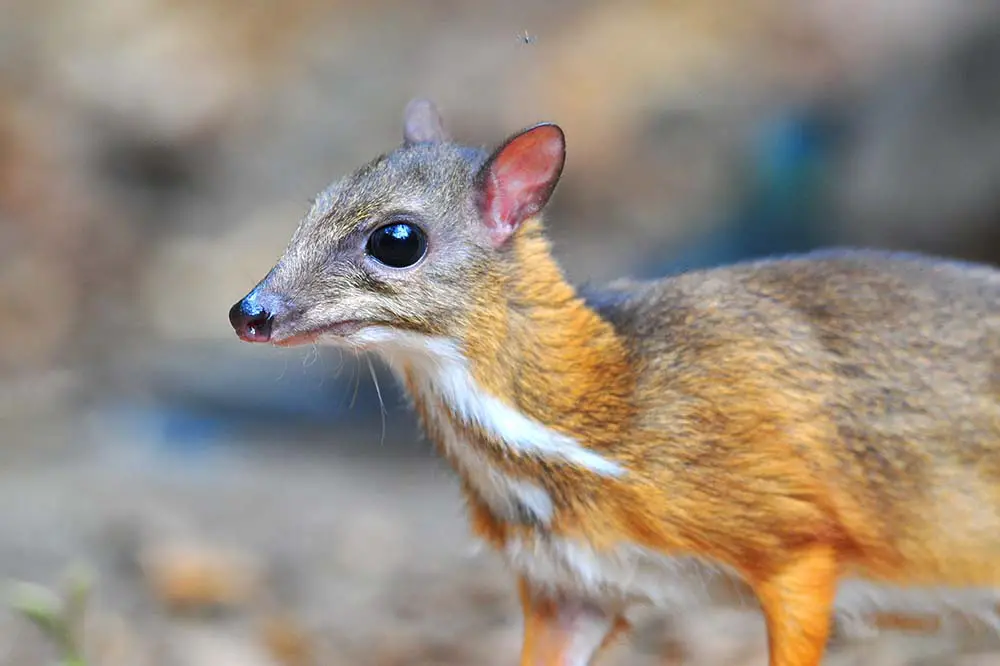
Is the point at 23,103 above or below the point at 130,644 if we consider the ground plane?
above

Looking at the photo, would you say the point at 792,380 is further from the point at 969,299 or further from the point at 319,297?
the point at 319,297

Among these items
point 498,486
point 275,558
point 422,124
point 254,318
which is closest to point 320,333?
point 254,318

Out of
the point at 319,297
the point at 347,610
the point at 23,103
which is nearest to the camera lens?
the point at 319,297

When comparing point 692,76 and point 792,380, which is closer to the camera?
point 792,380

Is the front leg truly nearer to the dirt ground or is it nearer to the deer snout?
the dirt ground

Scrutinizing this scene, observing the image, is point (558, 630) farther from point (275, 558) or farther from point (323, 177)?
point (323, 177)

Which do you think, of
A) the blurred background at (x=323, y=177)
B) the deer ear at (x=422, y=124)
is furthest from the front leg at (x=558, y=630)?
the blurred background at (x=323, y=177)

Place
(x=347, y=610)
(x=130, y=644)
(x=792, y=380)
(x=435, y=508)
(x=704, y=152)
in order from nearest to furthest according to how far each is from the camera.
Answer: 1. (x=792, y=380)
2. (x=130, y=644)
3. (x=347, y=610)
4. (x=435, y=508)
5. (x=704, y=152)

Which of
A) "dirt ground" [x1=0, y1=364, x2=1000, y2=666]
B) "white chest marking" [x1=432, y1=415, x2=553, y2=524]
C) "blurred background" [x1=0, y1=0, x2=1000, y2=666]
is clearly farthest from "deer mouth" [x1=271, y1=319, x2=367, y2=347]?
"blurred background" [x1=0, y1=0, x2=1000, y2=666]

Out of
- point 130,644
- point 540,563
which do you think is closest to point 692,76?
point 130,644
